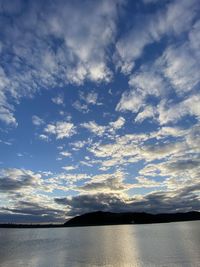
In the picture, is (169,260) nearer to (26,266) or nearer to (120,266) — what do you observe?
(120,266)

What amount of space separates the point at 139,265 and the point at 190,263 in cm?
1018

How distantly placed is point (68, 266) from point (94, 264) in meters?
5.65

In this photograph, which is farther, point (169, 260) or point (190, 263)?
point (169, 260)

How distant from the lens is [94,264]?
66.8m

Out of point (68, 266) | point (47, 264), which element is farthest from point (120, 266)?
point (47, 264)

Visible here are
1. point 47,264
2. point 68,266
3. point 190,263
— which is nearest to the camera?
point 190,263

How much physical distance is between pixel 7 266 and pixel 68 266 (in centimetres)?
1395

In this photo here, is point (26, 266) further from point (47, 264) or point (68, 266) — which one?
point (68, 266)

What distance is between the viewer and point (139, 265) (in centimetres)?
6303

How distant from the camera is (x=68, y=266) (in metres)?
65.8

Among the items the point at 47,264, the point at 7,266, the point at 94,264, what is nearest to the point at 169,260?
the point at 94,264

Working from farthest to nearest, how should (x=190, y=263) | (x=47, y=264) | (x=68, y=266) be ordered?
Answer: (x=47, y=264) → (x=68, y=266) → (x=190, y=263)

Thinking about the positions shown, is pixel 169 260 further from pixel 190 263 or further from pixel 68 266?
pixel 68 266

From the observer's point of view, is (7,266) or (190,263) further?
(7,266)
